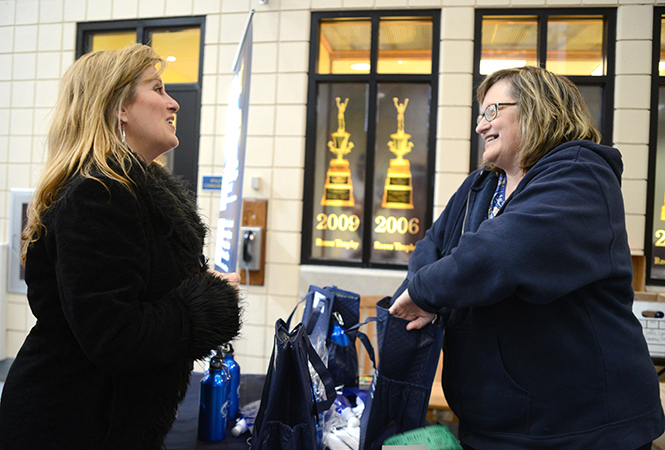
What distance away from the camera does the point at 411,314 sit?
44.4 inches

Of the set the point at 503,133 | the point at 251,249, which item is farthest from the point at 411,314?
the point at 251,249

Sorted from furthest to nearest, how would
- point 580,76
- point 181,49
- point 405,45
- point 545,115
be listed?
1. point 181,49
2. point 405,45
3. point 580,76
4. point 545,115

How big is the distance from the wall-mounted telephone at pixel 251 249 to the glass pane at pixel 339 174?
48 cm

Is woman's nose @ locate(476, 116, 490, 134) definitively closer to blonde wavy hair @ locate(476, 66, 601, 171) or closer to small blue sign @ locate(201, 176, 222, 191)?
blonde wavy hair @ locate(476, 66, 601, 171)

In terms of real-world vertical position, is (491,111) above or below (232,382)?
above

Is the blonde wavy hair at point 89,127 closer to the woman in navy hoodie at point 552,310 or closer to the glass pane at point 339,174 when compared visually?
the woman in navy hoodie at point 552,310

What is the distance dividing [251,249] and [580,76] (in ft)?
9.88

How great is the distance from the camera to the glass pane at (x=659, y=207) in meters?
3.21

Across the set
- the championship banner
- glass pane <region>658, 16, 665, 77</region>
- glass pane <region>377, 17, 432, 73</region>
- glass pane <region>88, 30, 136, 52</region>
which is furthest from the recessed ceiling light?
glass pane <region>658, 16, 665, 77</region>

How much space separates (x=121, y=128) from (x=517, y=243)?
3.44ft

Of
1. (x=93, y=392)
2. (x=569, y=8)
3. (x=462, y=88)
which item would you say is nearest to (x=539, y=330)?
(x=93, y=392)

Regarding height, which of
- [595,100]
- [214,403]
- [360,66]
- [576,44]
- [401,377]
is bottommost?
[214,403]

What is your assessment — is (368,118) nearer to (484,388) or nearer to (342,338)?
(342,338)

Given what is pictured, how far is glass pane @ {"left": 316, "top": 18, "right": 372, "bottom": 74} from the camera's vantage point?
3.54m
